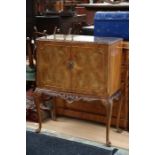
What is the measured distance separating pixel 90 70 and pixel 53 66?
1.11 ft

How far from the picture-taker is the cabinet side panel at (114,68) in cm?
227

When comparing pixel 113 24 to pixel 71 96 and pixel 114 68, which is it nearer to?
pixel 114 68

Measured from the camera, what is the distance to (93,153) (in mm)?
2211

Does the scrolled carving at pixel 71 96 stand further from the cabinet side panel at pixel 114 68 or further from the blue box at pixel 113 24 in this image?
the blue box at pixel 113 24

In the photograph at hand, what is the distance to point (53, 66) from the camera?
247 cm

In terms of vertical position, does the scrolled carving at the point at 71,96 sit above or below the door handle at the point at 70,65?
below

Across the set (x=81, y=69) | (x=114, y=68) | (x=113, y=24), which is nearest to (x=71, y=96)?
(x=81, y=69)

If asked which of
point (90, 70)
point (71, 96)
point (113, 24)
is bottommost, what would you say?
point (71, 96)

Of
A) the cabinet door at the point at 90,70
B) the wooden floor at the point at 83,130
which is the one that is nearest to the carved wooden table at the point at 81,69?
the cabinet door at the point at 90,70

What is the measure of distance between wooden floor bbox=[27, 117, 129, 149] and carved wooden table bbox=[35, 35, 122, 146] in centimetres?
15
